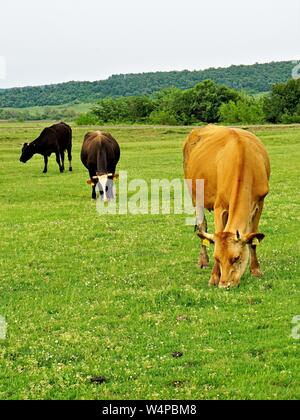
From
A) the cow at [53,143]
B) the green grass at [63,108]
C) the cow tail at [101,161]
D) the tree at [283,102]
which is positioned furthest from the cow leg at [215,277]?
the green grass at [63,108]

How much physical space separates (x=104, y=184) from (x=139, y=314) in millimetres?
13186

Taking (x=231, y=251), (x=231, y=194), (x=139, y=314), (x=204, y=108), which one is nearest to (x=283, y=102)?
(x=204, y=108)

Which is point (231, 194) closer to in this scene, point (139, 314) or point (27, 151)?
point (139, 314)

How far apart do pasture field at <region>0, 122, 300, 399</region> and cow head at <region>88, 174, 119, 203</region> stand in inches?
145

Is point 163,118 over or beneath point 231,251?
beneath

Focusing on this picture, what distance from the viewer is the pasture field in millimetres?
7094

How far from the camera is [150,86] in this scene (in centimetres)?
19462

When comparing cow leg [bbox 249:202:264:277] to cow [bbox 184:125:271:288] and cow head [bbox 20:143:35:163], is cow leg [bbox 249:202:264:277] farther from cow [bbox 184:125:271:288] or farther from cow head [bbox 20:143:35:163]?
cow head [bbox 20:143:35:163]

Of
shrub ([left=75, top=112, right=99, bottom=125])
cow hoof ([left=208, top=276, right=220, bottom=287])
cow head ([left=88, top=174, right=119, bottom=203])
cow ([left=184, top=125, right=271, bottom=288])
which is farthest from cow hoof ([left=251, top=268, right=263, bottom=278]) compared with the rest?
shrub ([left=75, top=112, right=99, bottom=125])

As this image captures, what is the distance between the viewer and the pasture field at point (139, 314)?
23.3 ft

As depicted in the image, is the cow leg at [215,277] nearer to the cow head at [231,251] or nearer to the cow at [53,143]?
the cow head at [231,251]

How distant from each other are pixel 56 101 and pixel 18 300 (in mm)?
173326

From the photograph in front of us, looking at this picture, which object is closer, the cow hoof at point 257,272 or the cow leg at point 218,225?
the cow leg at point 218,225

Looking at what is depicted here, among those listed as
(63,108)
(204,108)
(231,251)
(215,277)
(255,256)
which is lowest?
(63,108)
